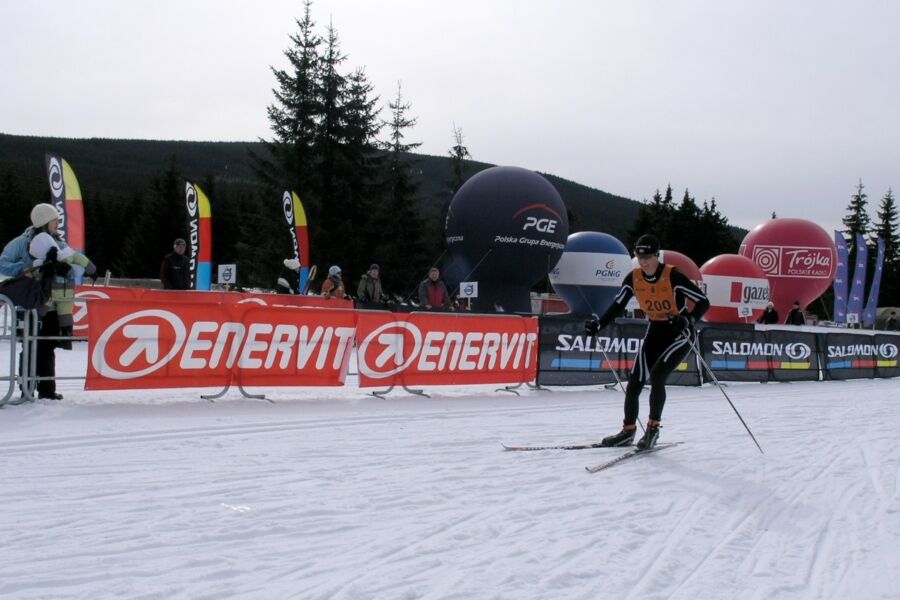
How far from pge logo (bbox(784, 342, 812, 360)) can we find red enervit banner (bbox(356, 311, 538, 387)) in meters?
6.43

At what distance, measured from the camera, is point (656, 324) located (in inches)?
274

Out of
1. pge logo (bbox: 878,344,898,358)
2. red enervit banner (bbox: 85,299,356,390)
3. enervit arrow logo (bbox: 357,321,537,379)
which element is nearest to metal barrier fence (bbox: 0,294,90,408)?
red enervit banner (bbox: 85,299,356,390)

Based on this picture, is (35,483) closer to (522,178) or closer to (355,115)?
(522,178)

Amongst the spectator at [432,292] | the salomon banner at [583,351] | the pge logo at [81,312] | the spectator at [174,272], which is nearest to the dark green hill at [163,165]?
the spectator at [432,292]

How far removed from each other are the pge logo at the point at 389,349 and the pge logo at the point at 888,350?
12.7 metres

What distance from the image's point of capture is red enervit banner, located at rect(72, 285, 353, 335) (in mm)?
13062

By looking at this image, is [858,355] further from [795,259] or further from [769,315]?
[795,259]

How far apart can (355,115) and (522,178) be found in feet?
55.6

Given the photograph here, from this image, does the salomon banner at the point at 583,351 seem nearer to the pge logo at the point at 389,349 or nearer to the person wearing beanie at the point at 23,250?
the pge logo at the point at 389,349

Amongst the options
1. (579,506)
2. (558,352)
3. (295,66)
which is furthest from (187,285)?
(295,66)

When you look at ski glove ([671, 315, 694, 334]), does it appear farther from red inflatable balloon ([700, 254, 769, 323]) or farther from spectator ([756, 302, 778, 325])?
spectator ([756, 302, 778, 325])

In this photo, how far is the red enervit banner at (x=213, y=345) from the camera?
26.4ft

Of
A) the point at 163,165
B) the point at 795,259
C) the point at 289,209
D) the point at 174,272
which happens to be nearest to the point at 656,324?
the point at 174,272

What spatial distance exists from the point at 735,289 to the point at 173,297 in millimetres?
20714
